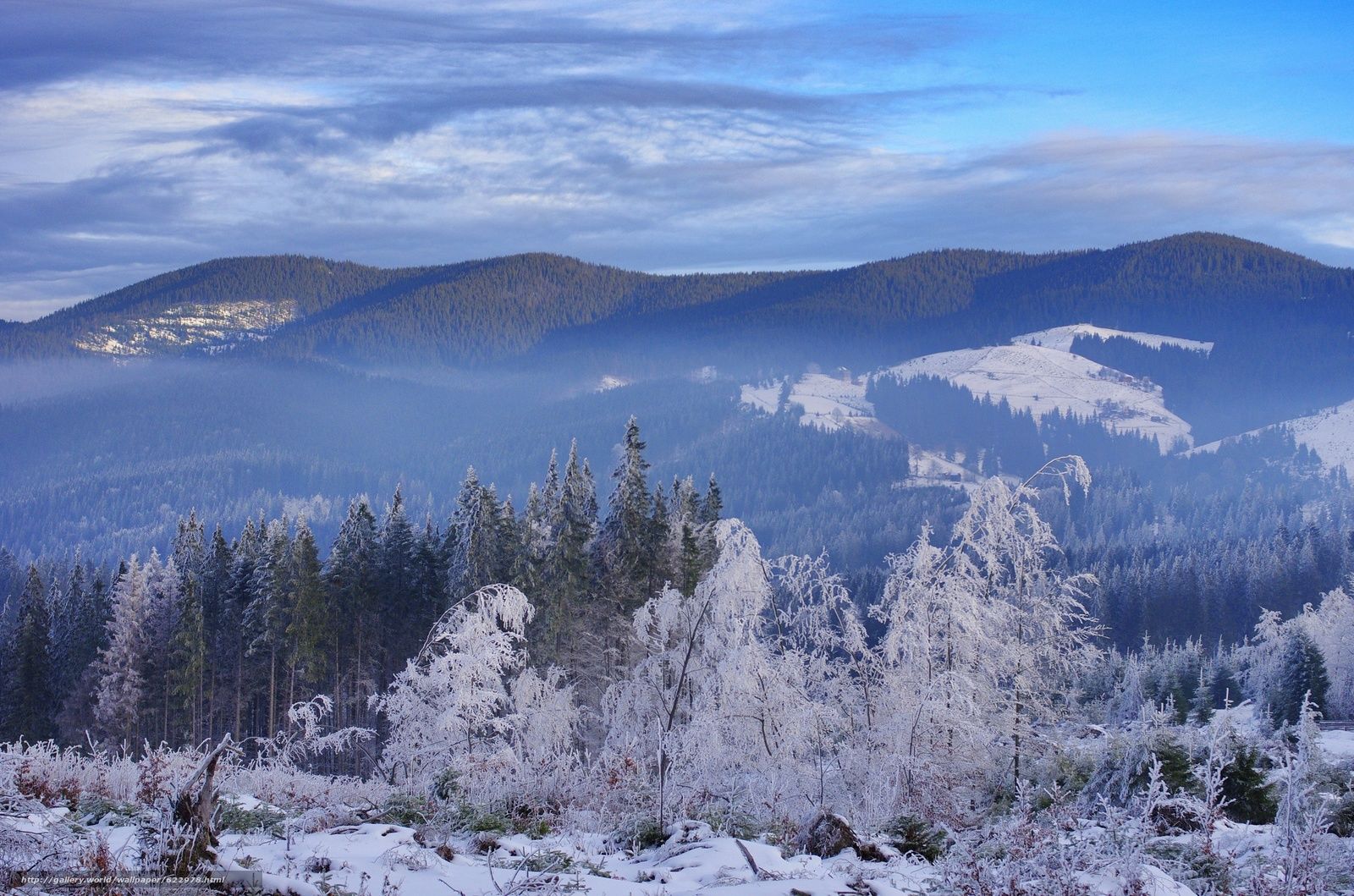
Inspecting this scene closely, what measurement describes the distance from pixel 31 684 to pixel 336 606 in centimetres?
1554

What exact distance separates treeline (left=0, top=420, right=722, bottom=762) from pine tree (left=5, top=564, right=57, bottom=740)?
8 centimetres

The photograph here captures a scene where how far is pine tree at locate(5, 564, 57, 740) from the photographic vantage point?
4312cm

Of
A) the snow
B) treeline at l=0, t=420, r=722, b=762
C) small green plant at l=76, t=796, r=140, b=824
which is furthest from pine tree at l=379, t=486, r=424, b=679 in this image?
small green plant at l=76, t=796, r=140, b=824

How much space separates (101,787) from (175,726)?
122ft

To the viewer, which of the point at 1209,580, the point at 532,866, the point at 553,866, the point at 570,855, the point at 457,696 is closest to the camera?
the point at 553,866

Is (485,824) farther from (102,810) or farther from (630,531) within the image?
(630,531)

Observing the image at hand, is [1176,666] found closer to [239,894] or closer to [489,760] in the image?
[489,760]

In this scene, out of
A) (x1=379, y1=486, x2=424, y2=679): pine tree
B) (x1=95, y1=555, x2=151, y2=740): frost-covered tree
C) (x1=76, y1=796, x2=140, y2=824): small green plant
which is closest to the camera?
(x1=76, y1=796, x2=140, y2=824): small green plant

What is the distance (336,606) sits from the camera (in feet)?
133

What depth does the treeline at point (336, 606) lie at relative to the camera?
37.8 metres

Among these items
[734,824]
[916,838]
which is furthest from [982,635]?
[734,824]

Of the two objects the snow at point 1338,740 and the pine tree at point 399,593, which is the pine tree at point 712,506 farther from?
the snow at point 1338,740

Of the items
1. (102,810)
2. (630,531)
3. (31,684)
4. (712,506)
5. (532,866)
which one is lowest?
(31,684)

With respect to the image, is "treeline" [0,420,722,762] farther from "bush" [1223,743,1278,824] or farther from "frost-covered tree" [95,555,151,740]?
"bush" [1223,743,1278,824]
